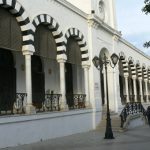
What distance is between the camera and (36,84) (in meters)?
18.3

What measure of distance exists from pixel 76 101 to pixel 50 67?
2468 mm

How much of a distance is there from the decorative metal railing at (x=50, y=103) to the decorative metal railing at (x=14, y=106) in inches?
50.1

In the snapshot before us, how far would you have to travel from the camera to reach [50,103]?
16.2 metres

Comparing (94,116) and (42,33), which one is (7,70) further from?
(94,116)

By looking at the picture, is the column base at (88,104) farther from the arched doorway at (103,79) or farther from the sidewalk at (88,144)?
the arched doorway at (103,79)

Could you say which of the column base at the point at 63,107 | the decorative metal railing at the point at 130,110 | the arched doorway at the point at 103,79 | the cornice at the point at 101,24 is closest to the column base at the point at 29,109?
the column base at the point at 63,107

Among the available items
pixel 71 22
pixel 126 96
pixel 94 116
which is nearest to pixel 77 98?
pixel 94 116

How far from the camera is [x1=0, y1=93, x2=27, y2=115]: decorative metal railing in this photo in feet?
44.7

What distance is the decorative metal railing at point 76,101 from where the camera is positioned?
18672mm

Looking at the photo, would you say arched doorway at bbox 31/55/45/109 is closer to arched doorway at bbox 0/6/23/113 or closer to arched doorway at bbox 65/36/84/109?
arched doorway at bbox 65/36/84/109

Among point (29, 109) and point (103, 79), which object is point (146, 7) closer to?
point (29, 109)

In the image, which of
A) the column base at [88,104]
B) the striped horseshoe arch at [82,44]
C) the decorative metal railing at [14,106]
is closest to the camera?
the decorative metal railing at [14,106]

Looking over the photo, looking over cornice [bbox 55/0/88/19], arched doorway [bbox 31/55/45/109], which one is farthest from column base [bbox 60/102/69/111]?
cornice [bbox 55/0/88/19]

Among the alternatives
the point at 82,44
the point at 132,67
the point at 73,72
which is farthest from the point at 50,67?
the point at 132,67
